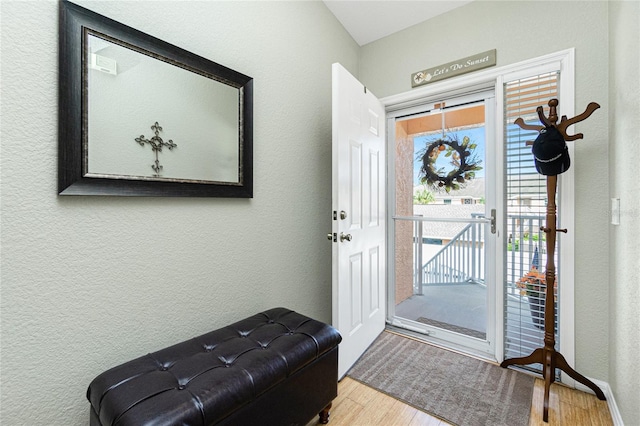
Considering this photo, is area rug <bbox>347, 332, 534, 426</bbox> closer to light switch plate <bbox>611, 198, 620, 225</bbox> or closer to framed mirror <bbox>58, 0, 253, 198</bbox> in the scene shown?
light switch plate <bbox>611, 198, 620, 225</bbox>

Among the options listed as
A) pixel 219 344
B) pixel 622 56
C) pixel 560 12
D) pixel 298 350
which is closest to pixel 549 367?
pixel 298 350

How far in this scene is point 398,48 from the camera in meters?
2.48

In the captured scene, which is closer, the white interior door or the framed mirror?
the framed mirror

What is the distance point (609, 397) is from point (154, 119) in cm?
281

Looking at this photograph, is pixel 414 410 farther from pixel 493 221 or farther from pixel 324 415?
pixel 493 221

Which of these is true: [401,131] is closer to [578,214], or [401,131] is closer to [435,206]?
[435,206]

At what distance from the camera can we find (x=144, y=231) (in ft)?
3.96

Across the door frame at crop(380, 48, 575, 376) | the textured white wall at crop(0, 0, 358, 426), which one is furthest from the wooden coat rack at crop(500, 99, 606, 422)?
the textured white wall at crop(0, 0, 358, 426)

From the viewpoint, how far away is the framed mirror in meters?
1.00

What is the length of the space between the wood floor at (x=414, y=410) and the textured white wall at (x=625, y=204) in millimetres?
Answer: 172

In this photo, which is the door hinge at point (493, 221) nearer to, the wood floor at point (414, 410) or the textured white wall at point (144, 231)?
the wood floor at point (414, 410)

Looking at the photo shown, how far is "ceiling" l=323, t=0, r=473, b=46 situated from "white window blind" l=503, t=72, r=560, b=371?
2.75 ft

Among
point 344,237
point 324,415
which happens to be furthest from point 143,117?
point 324,415

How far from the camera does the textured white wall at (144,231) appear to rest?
2.99ft
